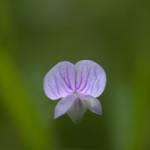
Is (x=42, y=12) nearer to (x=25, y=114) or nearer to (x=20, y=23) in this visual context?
(x=20, y=23)

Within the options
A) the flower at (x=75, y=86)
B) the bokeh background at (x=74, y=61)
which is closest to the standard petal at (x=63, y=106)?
the flower at (x=75, y=86)

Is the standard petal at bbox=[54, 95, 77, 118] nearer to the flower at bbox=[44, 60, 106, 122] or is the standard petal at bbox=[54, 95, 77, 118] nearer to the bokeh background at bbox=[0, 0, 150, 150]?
the flower at bbox=[44, 60, 106, 122]

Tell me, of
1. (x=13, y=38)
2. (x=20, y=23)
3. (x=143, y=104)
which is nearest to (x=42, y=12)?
(x=20, y=23)

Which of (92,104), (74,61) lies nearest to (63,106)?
(92,104)

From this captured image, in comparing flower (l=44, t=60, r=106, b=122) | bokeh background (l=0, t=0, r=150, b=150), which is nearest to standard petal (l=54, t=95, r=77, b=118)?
flower (l=44, t=60, r=106, b=122)

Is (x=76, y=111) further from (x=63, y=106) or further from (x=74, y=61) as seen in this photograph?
(x=74, y=61)

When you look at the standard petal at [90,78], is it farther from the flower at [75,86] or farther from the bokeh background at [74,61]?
the bokeh background at [74,61]

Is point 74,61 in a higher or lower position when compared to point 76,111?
higher
